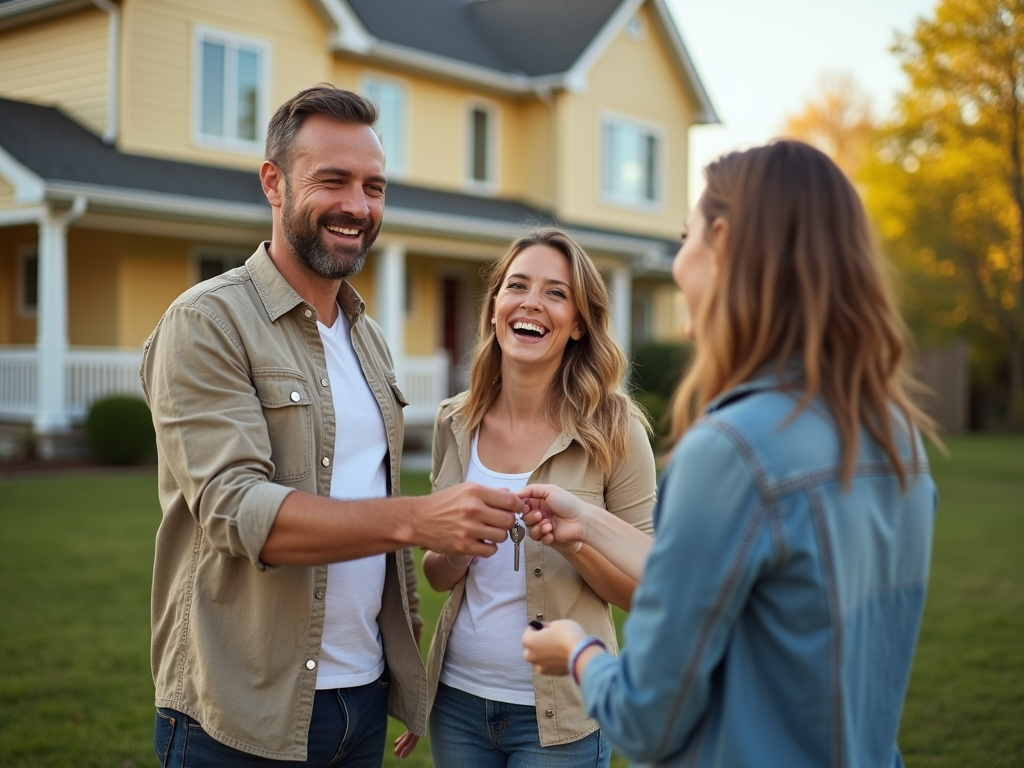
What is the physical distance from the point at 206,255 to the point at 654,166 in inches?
452

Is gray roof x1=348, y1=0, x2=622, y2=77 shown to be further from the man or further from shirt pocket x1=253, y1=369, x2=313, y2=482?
shirt pocket x1=253, y1=369, x2=313, y2=482

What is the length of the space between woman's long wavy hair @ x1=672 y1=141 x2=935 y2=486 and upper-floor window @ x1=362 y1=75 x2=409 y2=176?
18.5 m

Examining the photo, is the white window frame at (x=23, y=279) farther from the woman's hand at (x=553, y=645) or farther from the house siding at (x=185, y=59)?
the woman's hand at (x=553, y=645)

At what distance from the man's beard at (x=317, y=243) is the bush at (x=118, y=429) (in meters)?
12.7

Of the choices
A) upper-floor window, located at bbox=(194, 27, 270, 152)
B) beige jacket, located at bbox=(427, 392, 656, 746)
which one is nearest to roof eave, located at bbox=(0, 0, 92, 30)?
upper-floor window, located at bbox=(194, 27, 270, 152)

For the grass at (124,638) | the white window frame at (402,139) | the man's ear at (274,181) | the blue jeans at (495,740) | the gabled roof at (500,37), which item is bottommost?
the grass at (124,638)

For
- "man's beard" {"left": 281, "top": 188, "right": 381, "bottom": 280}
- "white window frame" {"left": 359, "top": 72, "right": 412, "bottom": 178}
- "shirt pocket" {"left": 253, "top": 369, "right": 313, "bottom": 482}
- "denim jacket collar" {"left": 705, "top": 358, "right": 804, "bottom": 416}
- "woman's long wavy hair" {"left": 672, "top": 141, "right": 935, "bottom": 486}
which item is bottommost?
"shirt pocket" {"left": 253, "top": 369, "right": 313, "bottom": 482}

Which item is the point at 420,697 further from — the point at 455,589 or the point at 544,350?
the point at 544,350

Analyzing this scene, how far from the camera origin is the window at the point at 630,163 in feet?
76.6

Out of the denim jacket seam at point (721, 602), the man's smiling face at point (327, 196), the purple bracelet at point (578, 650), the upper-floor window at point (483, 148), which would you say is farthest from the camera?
the upper-floor window at point (483, 148)

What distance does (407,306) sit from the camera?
20797 millimetres

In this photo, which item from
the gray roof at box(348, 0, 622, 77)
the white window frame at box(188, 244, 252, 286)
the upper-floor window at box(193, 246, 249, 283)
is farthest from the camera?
the gray roof at box(348, 0, 622, 77)

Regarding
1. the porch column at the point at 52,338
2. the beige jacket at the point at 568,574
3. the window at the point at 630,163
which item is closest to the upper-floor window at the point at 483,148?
the window at the point at 630,163

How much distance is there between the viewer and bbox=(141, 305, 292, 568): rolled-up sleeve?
2391mm
